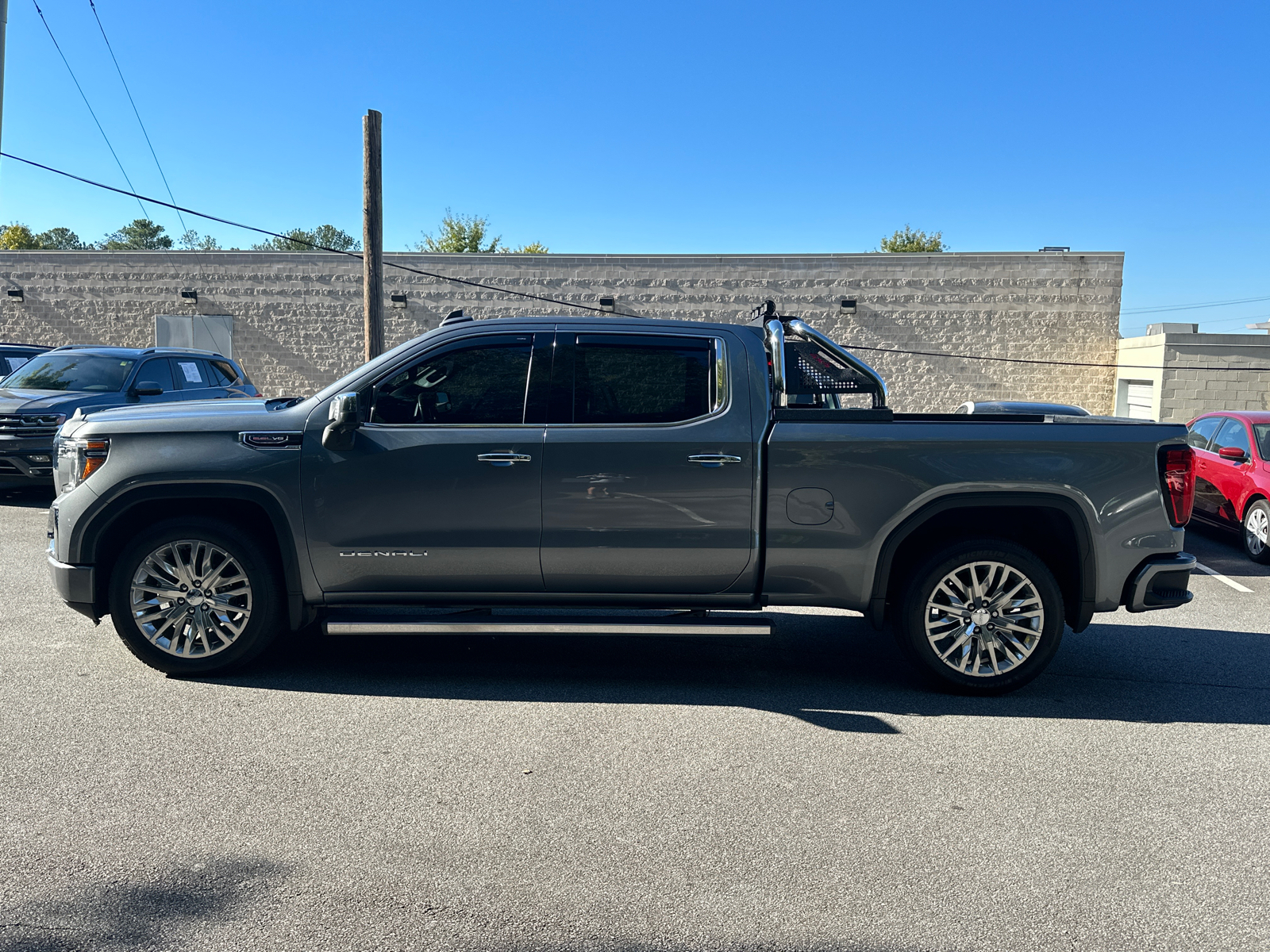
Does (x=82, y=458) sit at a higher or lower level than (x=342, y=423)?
lower

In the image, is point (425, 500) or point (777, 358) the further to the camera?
point (777, 358)

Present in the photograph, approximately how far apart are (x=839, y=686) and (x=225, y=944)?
11.6 ft

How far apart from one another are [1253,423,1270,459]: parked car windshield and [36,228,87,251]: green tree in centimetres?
9104

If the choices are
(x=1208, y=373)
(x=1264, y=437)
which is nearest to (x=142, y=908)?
(x=1264, y=437)

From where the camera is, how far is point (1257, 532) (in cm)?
977

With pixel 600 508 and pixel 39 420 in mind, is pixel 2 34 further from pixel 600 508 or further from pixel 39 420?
pixel 600 508

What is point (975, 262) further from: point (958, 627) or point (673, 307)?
point (958, 627)

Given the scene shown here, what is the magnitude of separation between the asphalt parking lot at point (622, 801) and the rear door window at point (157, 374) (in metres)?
7.09

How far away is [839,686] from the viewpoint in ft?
18.1

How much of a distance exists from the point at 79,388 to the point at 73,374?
42 cm

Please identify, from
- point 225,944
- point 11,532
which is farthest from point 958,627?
point 11,532

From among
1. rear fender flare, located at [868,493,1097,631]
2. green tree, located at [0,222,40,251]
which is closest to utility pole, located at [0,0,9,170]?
rear fender flare, located at [868,493,1097,631]

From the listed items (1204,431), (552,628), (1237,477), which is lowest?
(552,628)

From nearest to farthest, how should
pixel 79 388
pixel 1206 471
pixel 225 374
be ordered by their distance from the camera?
1. pixel 1206 471
2. pixel 79 388
3. pixel 225 374
